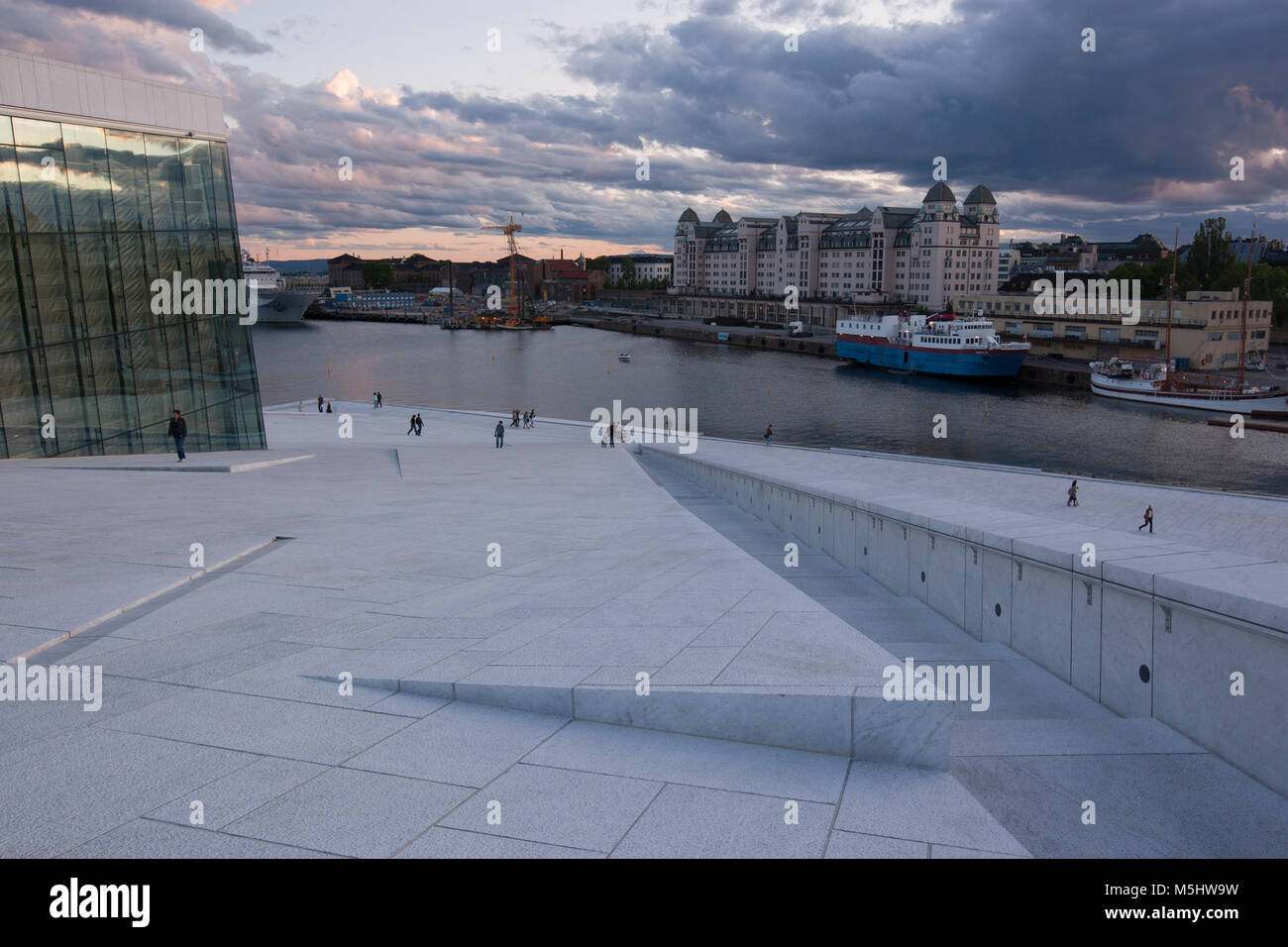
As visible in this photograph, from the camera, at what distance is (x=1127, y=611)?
6555mm

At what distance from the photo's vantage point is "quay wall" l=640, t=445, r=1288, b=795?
5.43 metres

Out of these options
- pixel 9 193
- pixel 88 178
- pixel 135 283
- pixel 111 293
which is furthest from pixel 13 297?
pixel 88 178

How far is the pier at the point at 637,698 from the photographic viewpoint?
13.8ft

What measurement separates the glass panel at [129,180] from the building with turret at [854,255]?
10811 centimetres

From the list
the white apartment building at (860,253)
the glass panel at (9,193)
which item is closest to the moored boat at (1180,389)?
the white apartment building at (860,253)

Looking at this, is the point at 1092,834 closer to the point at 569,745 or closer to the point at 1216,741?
the point at 1216,741

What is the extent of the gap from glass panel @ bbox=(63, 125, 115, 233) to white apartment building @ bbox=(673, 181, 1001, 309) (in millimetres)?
110473

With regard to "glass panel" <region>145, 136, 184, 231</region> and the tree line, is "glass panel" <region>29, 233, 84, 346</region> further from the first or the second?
the tree line

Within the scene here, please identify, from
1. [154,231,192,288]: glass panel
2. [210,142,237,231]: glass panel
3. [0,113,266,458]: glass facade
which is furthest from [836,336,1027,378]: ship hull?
[154,231,192,288]: glass panel

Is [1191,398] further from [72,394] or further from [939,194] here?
[939,194]

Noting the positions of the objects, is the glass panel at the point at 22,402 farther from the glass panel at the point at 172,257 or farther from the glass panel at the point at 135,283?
the glass panel at the point at 172,257

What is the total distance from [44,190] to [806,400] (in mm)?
48820
